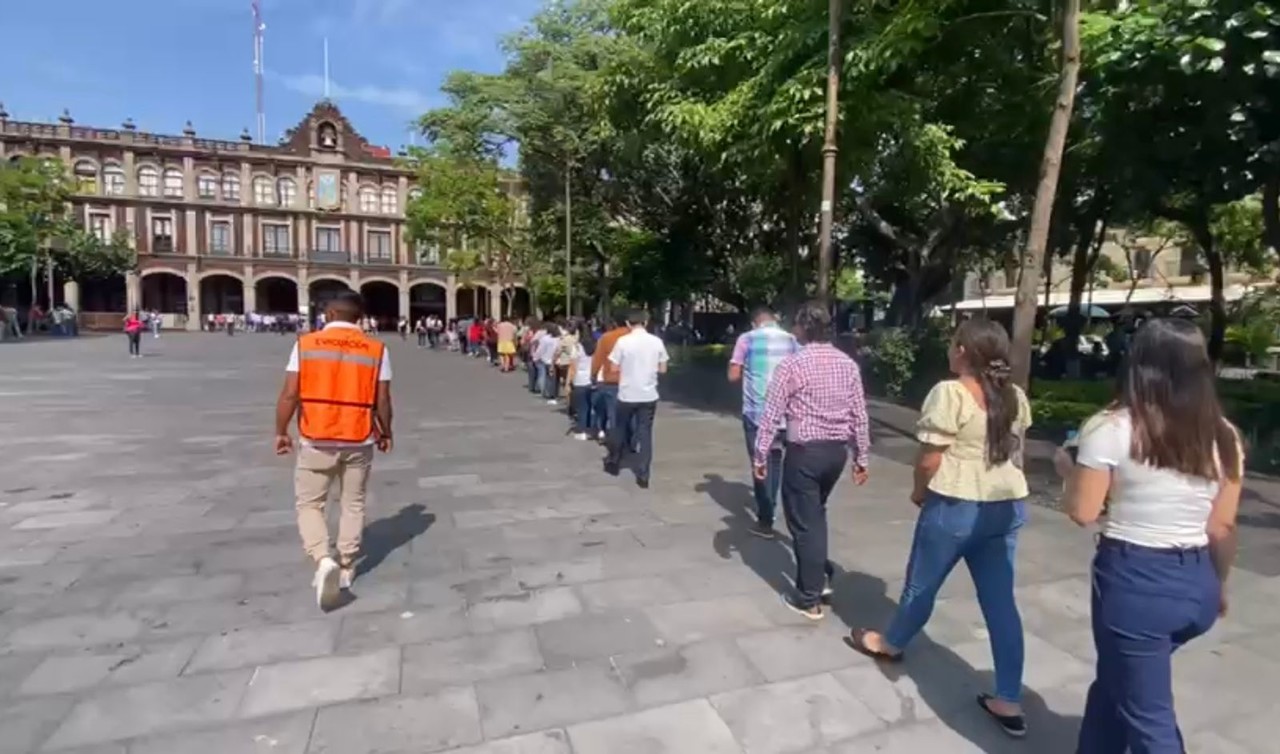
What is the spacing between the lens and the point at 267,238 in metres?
58.6

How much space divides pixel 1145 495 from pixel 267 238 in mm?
65235

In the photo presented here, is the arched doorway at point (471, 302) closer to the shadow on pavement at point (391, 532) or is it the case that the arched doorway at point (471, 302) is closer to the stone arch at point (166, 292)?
the stone arch at point (166, 292)

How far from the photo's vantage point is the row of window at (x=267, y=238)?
5441cm

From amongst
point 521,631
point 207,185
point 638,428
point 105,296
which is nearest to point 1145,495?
point 521,631

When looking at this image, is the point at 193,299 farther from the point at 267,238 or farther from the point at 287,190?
the point at 287,190

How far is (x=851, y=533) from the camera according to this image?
5.50 meters

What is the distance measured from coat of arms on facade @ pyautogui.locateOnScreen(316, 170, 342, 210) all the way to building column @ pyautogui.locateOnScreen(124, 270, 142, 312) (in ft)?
45.2

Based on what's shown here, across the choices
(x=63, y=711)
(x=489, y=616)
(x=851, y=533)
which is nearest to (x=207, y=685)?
(x=63, y=711)

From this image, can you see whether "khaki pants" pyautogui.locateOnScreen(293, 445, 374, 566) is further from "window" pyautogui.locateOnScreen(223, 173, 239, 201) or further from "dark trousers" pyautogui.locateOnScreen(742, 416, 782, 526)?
"window" pyautogui.locateOnScreen(223, 173, 239, 201)

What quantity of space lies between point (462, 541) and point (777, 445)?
229 cm

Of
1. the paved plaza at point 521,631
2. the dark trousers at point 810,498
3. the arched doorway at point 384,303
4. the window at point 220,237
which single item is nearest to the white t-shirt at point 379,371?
the paved plaza at point 521,631

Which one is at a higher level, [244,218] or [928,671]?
[244,218]

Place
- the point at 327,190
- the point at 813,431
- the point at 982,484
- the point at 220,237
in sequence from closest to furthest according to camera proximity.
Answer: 1. the point at 982,484
2. the point at 813,431
3. the point at 220,237
4. the point at 327,190

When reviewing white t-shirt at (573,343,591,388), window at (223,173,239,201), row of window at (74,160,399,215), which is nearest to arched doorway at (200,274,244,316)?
window at (223,173,239,201)
